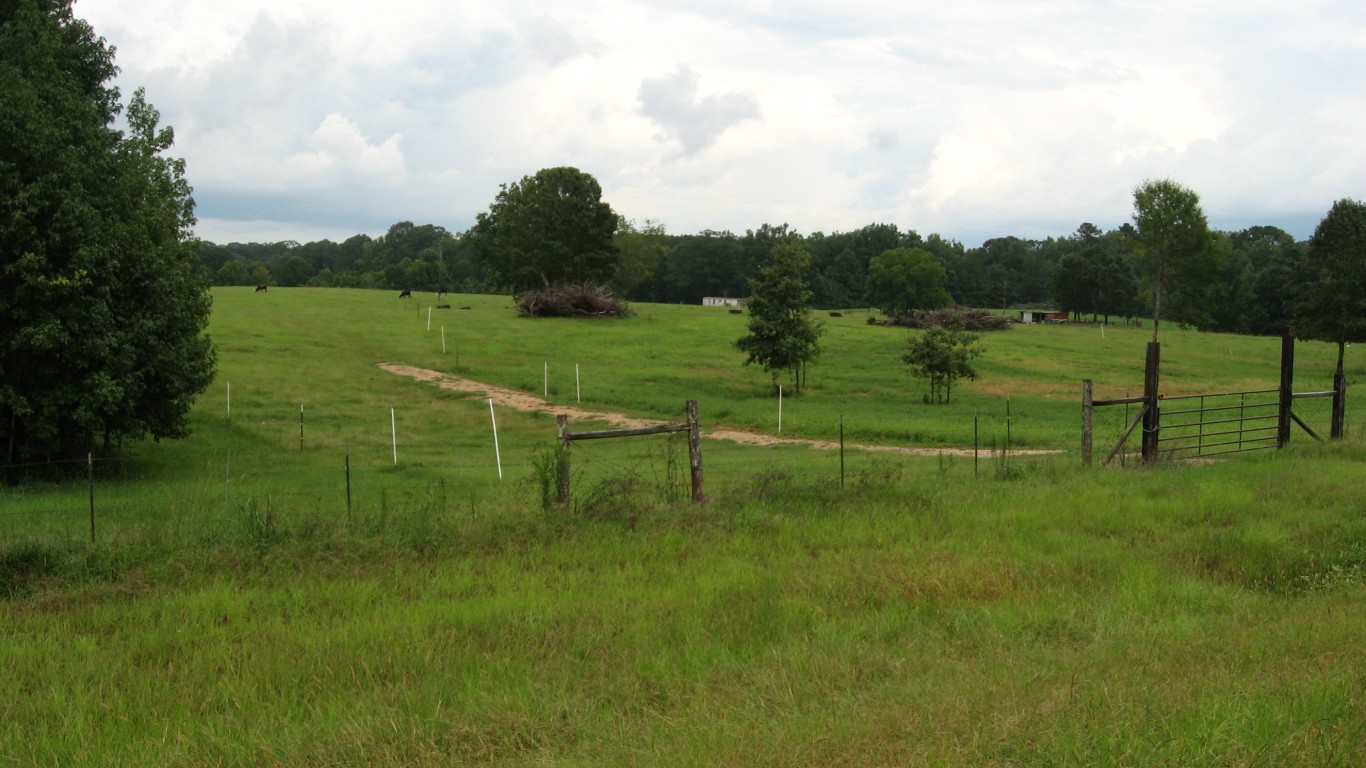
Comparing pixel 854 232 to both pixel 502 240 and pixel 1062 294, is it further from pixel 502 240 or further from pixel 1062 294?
pixel 502 240

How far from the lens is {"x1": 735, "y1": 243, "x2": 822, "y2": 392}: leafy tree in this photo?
4100 centimetres

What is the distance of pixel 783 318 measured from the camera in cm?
4109

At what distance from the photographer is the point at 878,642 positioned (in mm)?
7750

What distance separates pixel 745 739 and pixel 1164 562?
275 inches

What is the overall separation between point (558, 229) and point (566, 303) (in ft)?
19.3

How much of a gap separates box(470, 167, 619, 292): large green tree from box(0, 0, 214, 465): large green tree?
1895 inches

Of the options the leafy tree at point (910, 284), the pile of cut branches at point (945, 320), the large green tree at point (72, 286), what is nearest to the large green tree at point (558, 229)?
the pile of cut branches at point (945, 320)

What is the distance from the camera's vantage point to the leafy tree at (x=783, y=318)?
41.0 meters

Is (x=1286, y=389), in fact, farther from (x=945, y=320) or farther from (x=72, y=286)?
(x=945, y=320)

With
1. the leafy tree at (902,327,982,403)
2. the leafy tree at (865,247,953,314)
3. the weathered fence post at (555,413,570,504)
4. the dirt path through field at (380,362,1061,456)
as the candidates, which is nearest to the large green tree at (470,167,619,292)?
the dirt path through field at (380,362,1061,456)

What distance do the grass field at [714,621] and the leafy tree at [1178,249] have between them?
48098mm

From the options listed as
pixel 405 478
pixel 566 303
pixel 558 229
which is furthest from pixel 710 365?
pixel 405 478

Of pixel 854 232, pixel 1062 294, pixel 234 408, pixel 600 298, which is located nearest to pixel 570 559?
pixel 234 408

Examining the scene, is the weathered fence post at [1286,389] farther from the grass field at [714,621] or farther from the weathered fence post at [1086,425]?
the weathered fence post at [1086,425]
